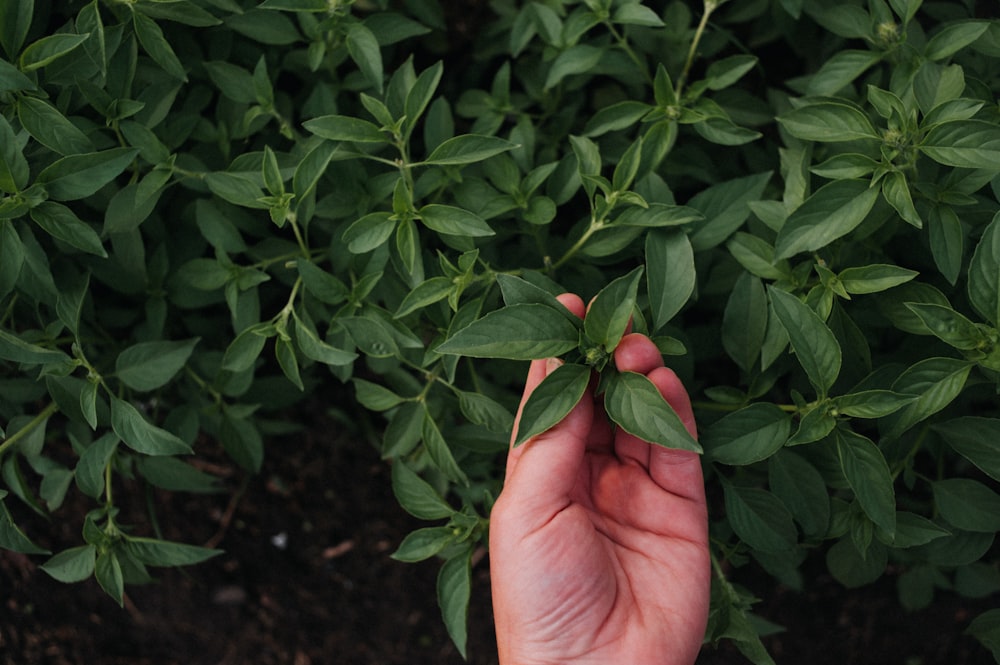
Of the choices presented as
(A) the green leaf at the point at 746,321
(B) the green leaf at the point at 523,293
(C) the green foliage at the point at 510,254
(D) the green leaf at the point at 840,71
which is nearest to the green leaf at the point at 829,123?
(C) the green foliage at the point at 510,254

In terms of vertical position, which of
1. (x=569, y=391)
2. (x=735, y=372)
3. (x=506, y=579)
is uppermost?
(x=569, y=391)

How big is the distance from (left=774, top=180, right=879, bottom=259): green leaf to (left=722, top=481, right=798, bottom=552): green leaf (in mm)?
569

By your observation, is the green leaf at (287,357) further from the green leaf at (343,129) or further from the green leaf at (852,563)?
the green leaf at (852,563)

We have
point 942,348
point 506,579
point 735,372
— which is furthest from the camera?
point 735,372

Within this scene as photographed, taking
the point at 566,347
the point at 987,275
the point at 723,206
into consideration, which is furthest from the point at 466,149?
the point at 987,275

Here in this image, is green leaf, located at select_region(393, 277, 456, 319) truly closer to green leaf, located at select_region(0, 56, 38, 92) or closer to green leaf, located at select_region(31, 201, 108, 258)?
green leaf, located at select_region(31, 201, 108, 258)

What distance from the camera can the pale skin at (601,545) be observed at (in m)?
1.64

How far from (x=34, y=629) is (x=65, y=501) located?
496 mm

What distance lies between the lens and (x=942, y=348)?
1842 mm

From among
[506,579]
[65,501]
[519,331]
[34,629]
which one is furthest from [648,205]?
[34,629]

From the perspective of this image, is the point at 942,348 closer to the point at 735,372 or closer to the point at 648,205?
the point at 648,205

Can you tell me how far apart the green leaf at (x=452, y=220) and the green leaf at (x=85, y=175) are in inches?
25.8

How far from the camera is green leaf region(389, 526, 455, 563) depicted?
1875 mm

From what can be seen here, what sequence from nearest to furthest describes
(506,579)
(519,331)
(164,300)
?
1. (519,331)
2. (506,579)
3. (164,300)
